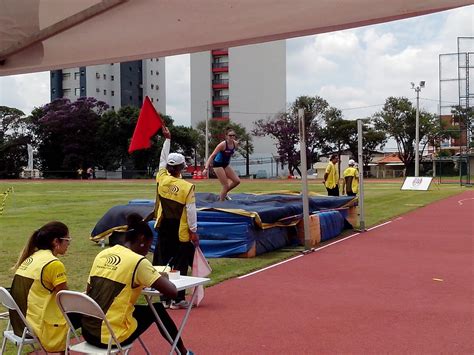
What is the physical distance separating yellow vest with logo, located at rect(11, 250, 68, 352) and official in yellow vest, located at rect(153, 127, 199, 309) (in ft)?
9.10

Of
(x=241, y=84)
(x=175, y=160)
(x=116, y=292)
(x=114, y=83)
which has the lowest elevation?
(x=116, y=292)

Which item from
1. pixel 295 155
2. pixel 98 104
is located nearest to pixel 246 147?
pixel 295 155

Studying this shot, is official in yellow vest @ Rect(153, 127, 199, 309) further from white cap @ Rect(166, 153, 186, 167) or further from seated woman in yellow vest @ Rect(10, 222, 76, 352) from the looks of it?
seated woman in yellow vest @ Rect(10, 222, 76, 352)

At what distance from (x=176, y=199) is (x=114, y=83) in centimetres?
8585

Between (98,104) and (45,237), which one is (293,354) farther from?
(98,104)

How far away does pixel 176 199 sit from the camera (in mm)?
7238

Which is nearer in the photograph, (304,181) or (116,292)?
(116,292)

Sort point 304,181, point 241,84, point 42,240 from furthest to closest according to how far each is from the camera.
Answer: point 241,84
point 304,181
point 42,240

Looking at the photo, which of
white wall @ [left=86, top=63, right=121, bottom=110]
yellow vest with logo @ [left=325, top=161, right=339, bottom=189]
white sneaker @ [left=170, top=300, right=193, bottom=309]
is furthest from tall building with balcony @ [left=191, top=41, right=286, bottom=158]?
white sneaker @ [left=170, top=300, right=193, bottom=309]

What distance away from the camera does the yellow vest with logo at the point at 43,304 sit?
14.6 feet

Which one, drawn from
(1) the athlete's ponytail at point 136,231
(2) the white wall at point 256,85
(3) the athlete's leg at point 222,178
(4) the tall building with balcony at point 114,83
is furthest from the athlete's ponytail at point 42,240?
(4) the tall building with balcony at point 114,83

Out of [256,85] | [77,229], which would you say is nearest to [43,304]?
[77,229]

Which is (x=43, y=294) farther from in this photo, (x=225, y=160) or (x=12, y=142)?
(x=12, y=142)

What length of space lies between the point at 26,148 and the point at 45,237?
68232 mm
